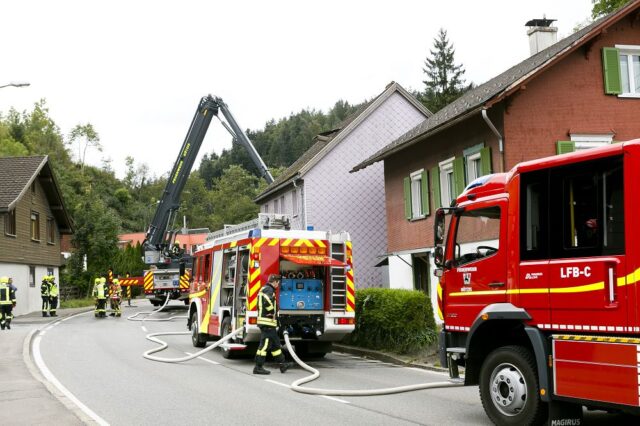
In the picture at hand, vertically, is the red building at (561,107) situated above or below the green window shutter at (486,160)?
above

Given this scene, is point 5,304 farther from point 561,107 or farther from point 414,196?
point 561,107

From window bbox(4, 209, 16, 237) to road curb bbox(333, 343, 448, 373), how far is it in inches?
770

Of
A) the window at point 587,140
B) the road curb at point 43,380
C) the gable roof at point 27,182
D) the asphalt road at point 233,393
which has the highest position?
the gable roof at point 27,182

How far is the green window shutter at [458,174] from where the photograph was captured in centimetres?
2020

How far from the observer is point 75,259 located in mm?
49844

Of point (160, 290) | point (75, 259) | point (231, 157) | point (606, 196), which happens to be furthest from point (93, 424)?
point (231, 157)

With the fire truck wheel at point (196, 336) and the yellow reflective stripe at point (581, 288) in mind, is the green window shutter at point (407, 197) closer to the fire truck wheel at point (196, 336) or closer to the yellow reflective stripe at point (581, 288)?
the fire truck wheel at point (196, 336)

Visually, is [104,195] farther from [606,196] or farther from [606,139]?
[606,196]

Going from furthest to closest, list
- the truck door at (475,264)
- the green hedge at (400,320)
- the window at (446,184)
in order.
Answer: the window at (446,184)
the green hedge at (400,320)
the truck door at (475,264)

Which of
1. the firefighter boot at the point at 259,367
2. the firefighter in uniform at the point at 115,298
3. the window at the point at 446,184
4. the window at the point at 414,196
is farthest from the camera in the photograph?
the firefighter in uniform at the point at 115,298

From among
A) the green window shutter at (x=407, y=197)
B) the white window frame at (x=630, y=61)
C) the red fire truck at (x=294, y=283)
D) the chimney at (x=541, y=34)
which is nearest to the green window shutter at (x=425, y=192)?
the green window shutter at (x=407, y=197)

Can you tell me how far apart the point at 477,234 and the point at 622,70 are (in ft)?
40.7

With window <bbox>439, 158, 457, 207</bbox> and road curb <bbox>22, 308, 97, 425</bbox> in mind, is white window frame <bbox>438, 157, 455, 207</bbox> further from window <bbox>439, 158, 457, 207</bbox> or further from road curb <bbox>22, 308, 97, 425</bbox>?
road curb <bbox>22, 308, 97, 425</bbox>

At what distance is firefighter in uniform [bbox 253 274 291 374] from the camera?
514 inches
